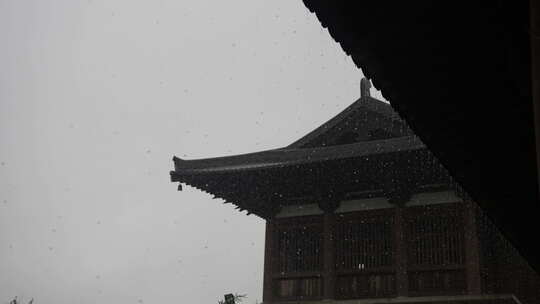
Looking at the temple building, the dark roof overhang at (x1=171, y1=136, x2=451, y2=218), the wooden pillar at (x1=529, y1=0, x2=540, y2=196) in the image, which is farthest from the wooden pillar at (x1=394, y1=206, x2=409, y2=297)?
the wooden pillar at (x1=529, y1=0, x2=540, y2=196)

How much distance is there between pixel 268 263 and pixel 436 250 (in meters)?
3.48

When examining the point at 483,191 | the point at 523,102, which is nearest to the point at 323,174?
the point at 483,191

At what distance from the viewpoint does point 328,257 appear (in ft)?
42.2

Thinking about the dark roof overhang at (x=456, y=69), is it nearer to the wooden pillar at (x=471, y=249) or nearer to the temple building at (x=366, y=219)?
the temple building at (x=366, y=219)

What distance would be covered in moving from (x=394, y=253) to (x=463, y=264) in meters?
1.30

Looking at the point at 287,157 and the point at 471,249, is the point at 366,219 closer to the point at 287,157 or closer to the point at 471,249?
the point at 287,157

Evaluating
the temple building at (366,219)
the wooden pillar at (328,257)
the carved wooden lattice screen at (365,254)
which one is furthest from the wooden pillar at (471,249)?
the wooden pillar at (328,257)

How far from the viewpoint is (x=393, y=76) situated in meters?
3.22

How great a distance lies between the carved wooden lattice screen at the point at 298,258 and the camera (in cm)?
1304

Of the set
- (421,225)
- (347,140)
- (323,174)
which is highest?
(347,140)

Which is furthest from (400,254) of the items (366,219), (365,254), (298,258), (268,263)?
(268,263)

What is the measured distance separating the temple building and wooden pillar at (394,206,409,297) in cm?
2

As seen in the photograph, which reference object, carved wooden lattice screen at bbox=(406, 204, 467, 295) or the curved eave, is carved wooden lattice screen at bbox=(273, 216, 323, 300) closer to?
the curved eave

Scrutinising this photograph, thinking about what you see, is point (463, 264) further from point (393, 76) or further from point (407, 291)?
point (393, 76)
